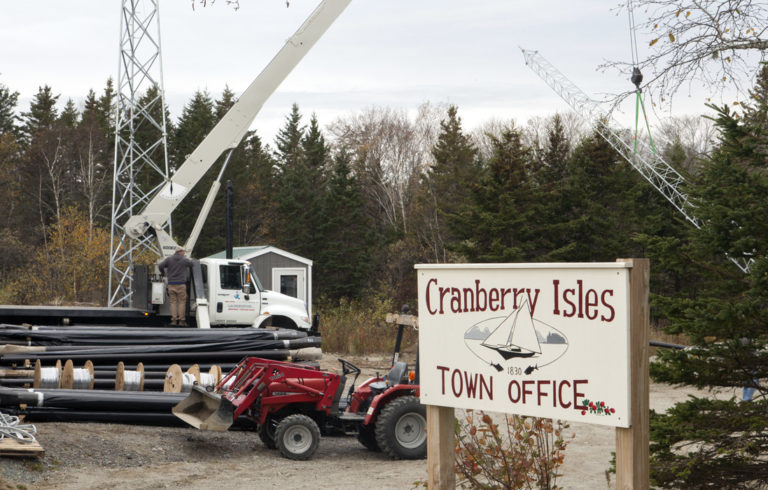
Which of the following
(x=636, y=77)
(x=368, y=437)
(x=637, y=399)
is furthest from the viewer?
(x=368, y=437)

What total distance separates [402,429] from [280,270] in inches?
963

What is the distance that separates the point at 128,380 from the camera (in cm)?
1298

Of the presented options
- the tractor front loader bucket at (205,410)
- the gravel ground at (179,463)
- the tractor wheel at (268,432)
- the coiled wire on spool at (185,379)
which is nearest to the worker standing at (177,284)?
the coiled wire on spool at (185,379)

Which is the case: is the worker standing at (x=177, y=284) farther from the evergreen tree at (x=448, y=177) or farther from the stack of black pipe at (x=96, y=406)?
the evergreen tree at (x=448, y=177)

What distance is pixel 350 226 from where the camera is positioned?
170ft

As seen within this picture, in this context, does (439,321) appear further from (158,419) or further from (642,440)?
(158,419)

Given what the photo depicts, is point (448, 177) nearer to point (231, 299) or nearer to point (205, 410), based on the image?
point (231, 299)

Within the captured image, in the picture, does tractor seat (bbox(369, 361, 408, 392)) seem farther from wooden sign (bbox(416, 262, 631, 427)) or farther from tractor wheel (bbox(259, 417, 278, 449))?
wooden sign (bbox(416, 262, 631, 427))

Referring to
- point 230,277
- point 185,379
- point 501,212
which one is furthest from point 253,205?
point 185,379

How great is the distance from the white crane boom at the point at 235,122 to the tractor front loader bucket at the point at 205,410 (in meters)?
12.3

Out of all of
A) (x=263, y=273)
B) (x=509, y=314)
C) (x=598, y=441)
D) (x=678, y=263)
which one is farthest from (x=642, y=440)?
(x=263, y=273)

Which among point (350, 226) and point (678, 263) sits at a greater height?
point (350, 226)

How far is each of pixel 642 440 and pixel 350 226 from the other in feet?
155

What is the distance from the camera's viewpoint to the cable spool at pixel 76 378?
1248 centimetres
